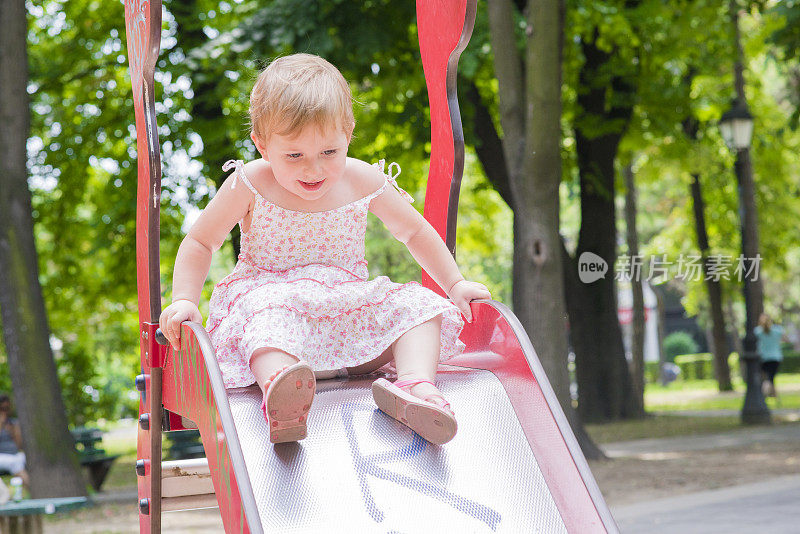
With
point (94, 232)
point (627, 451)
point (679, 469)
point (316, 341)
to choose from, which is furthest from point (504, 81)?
point (94, 232)

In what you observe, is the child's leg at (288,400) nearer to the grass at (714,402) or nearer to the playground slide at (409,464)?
the playground slide at (409,464)

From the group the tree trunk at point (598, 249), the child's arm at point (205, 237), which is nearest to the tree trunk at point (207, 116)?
the tree trunk at point (598, 249)

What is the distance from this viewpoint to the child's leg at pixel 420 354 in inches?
105

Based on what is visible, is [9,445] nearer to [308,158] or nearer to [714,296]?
[308,158]

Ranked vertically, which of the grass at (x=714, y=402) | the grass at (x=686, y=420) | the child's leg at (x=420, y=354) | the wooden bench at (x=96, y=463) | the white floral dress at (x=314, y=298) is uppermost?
the white floral dress at (x=314, y=298)

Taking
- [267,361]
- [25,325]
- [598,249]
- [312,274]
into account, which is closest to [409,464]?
[267,361]

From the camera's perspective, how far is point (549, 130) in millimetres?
7570

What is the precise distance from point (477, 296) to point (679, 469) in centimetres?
655

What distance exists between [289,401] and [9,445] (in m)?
8.33

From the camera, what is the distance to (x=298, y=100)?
2.64 m

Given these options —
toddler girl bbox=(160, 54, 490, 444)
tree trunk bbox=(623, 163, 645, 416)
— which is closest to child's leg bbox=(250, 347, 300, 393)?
toddler girl bbox=(160, 54, 490, 444)

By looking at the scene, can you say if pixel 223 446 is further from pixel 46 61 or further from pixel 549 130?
pixel 46 61

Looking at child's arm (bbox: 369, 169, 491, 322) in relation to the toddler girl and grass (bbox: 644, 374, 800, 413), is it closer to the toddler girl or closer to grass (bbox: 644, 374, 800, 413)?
the toddler girl

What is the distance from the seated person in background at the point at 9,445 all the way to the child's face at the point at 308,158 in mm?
7301
